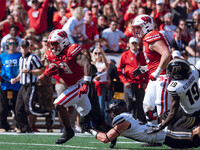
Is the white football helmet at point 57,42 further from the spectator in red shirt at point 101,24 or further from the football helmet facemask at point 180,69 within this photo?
the spectator in red shirt at point 101,24

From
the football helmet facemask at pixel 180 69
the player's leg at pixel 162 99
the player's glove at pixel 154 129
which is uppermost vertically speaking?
the football helmet facemask at pixel 180 69

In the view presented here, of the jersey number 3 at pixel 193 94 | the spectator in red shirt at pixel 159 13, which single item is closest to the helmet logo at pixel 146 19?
the jersey number 3 at pixel 193 94

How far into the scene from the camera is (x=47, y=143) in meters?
7.82

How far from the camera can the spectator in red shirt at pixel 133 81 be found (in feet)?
34.1

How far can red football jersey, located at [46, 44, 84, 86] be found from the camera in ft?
25.6

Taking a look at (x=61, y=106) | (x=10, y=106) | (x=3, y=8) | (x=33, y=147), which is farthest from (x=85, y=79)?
(x=3, y=8)

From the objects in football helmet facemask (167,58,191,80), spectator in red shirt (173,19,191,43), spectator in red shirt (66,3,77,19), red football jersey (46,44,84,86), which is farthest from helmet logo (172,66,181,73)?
spectator in red shirt (66,3,77,19)

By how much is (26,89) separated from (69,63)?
7.69ft

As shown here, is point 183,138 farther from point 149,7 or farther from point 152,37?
point 149,7

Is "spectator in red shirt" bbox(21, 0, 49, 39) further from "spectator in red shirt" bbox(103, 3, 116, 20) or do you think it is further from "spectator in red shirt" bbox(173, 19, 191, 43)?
"spectator in red shirt" bbox(173, 19, 191, 43)

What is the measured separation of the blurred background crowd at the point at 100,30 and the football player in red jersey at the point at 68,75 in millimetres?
2505

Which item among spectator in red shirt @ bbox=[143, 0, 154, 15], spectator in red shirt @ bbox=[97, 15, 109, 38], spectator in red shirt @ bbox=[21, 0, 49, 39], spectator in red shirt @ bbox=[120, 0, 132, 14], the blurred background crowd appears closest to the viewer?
the blurred background crowd

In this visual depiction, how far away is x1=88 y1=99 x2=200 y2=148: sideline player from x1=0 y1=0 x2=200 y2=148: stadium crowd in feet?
6.54

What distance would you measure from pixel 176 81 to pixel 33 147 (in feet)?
Result: 7.45
